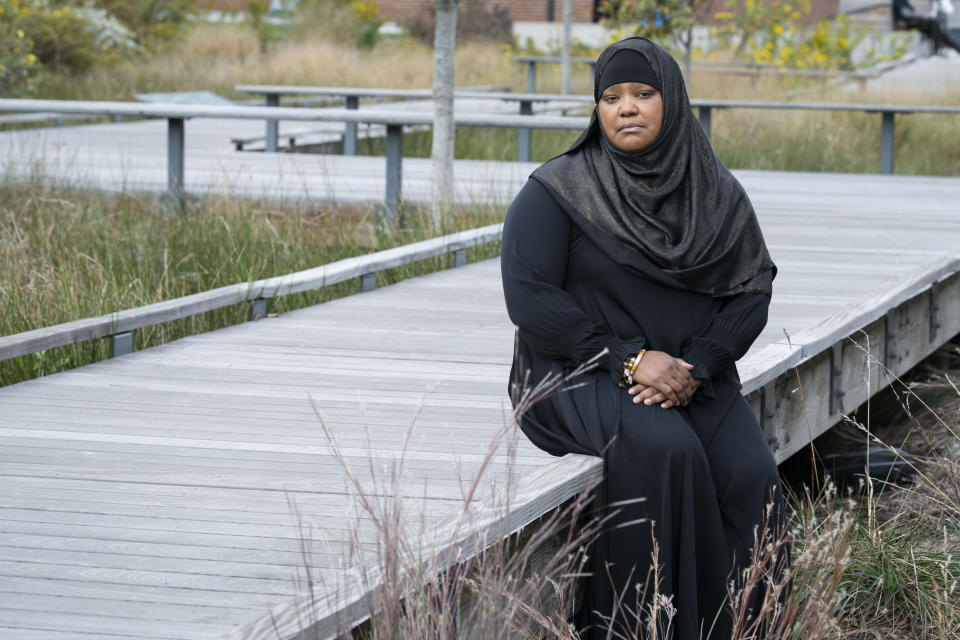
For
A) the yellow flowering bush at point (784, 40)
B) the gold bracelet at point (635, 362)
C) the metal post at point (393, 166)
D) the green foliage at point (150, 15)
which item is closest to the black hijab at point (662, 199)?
the gold bracelet at point (635, 362)

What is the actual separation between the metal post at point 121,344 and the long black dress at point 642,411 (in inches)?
81.2

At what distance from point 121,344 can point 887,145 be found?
9.74 metres

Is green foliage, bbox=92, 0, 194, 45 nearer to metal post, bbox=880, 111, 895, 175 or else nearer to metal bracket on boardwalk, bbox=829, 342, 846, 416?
metal post, bbox=880, 111, 895, 175

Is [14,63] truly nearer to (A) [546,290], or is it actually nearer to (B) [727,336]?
(A) [546,290]

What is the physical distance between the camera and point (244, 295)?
5.65 metres

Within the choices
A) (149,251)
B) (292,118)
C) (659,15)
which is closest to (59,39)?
(659,15)

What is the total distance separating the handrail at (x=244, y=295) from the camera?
455 centimetres

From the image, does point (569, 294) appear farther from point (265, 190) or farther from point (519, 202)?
point (265, 190)

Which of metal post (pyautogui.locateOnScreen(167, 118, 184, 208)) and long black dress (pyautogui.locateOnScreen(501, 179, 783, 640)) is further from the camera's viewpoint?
metal post (pyautogui.locateOnScreen(167, 118, 184, 208))

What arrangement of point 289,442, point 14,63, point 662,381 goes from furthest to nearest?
point 14,63 → point 289,442 → point 662,381

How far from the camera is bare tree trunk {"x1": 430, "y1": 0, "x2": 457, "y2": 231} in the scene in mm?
8828

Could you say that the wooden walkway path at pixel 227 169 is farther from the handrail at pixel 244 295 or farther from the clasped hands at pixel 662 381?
the clasped hands at pixel 662 381

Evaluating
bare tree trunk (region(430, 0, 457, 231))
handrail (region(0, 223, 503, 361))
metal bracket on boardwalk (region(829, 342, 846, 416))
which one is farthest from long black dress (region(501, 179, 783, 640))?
bare tree trunk (region(430, 0, 457, 231))

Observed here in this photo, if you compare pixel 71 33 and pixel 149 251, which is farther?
pixel 71 33
